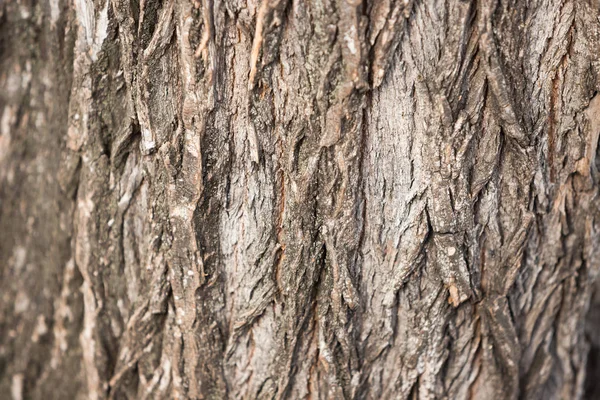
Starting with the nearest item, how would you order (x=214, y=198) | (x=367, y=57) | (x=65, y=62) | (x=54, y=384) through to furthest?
(x=367, y=57) → (x=214, y=198) → (x=65, y=62) → (x=54, y=384)

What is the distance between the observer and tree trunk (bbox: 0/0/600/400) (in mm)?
1073

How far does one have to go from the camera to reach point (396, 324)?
1.27 meters

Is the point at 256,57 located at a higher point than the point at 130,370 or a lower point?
higher

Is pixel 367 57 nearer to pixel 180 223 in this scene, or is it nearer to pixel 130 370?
pixel 180 223

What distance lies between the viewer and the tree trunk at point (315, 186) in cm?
107

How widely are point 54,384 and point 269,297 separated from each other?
32.8 inches

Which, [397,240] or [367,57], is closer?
[367,57]

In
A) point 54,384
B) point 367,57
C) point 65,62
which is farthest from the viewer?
point 54,384

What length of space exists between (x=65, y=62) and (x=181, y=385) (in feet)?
2.91

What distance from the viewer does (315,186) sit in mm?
1142

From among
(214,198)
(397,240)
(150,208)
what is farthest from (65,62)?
(397,240)

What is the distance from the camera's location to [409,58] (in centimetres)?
107

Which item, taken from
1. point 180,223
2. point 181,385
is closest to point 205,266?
point 180,223

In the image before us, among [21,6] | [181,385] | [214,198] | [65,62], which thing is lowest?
[181,385]
